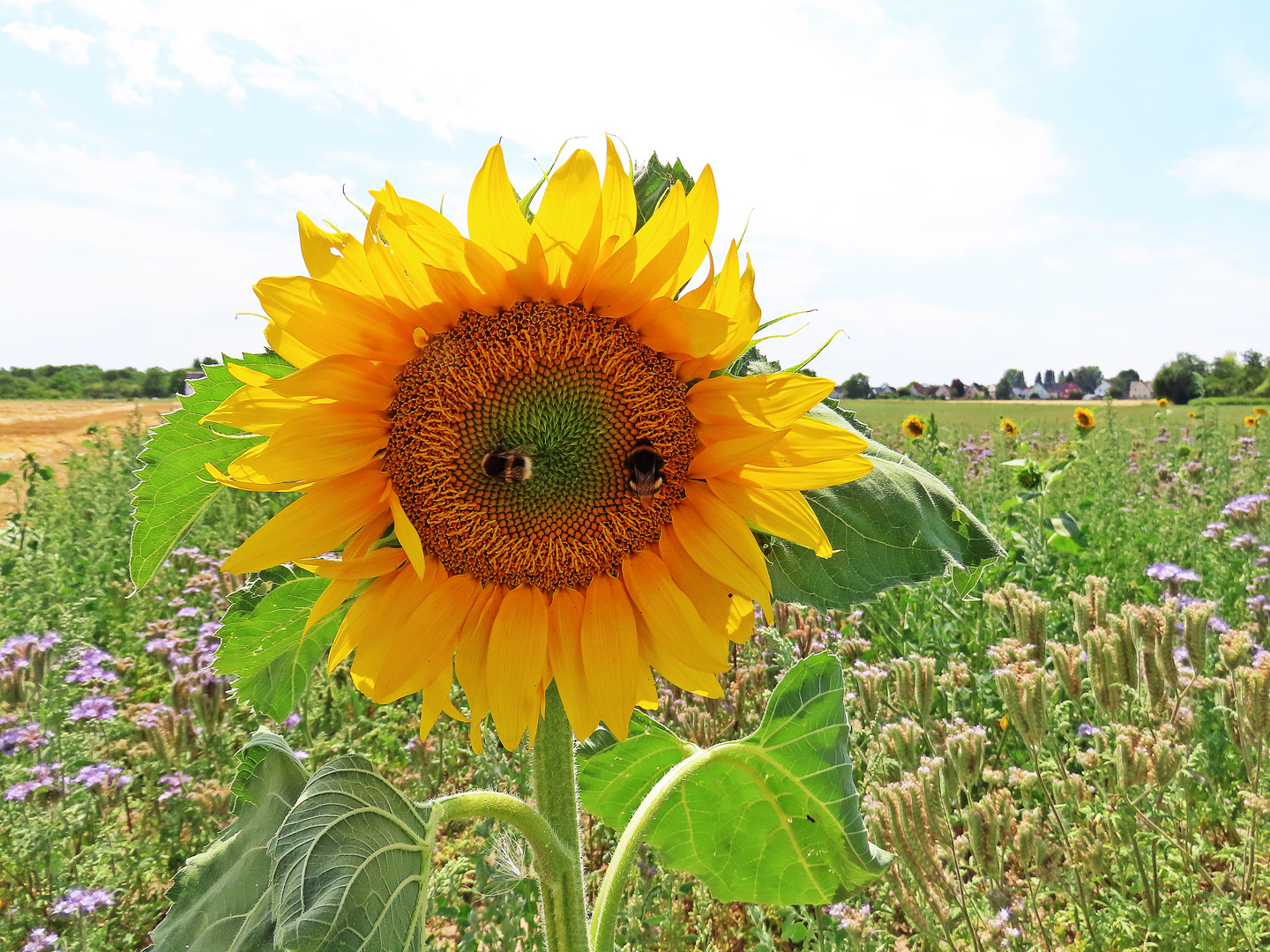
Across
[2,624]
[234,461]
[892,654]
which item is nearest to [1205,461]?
[892,654]

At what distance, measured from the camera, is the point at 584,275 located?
2.66ft

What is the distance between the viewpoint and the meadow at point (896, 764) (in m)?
2.15

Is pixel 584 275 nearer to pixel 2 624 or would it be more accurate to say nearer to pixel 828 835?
pixel 828 835

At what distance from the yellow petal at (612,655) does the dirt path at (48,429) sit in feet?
25.7

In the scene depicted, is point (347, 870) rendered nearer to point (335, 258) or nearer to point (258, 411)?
point (258, 411)

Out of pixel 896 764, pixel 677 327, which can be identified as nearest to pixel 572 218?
pixel 677 327

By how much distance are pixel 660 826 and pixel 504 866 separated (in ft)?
2.20

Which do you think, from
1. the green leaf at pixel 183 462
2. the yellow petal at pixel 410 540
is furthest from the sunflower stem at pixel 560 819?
the green leaf at pixel 183 462

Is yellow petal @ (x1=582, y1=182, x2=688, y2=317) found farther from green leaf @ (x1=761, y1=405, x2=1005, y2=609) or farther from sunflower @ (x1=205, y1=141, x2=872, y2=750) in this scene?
green leaf @ (x1=761, y1=405, x2=1005, y2=609)

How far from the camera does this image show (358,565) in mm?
825

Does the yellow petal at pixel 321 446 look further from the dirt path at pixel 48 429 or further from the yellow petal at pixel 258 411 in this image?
the dirt path at pixel 48 429

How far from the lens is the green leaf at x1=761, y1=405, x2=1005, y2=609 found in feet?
2.68

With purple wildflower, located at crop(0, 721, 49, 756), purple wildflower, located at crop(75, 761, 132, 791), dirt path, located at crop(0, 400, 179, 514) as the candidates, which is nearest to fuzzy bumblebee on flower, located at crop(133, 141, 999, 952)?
purple wildflower, located at crop(75, 761, 132, 791)

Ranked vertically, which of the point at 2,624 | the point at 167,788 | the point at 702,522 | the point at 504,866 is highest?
the point at 702,522
